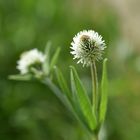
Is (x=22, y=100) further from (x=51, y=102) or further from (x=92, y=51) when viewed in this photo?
(x=92, y=51)

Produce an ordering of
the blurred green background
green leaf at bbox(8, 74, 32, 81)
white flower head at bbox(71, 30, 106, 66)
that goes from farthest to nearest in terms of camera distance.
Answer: the blurred green background < green leaf at bbox(8, 74, 32, 81) < white flower head at bbox(71, 30, 106, 66)

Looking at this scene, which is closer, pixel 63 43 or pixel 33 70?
pixel 33 70

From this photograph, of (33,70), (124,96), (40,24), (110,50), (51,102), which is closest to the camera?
Answer: (33,70)

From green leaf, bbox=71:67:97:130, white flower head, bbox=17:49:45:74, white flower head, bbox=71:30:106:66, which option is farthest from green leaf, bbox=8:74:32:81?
white flower head, bbox=71:30:106:66

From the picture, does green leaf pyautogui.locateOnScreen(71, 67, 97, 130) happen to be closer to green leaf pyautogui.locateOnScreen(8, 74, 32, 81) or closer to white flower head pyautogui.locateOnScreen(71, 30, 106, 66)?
white flower head pyautogui.locateOnScreen(71, 30, 106, 66)

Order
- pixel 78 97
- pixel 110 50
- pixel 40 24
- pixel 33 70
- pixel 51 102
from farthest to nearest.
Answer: pixel 40 24 → pixel 110 50 → pixel 51 102 → pixel 33 70 → pixel 78 97

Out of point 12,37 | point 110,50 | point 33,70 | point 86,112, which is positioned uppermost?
point 12,37

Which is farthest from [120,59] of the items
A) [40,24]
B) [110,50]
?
[40,24]

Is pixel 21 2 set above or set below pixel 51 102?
above
